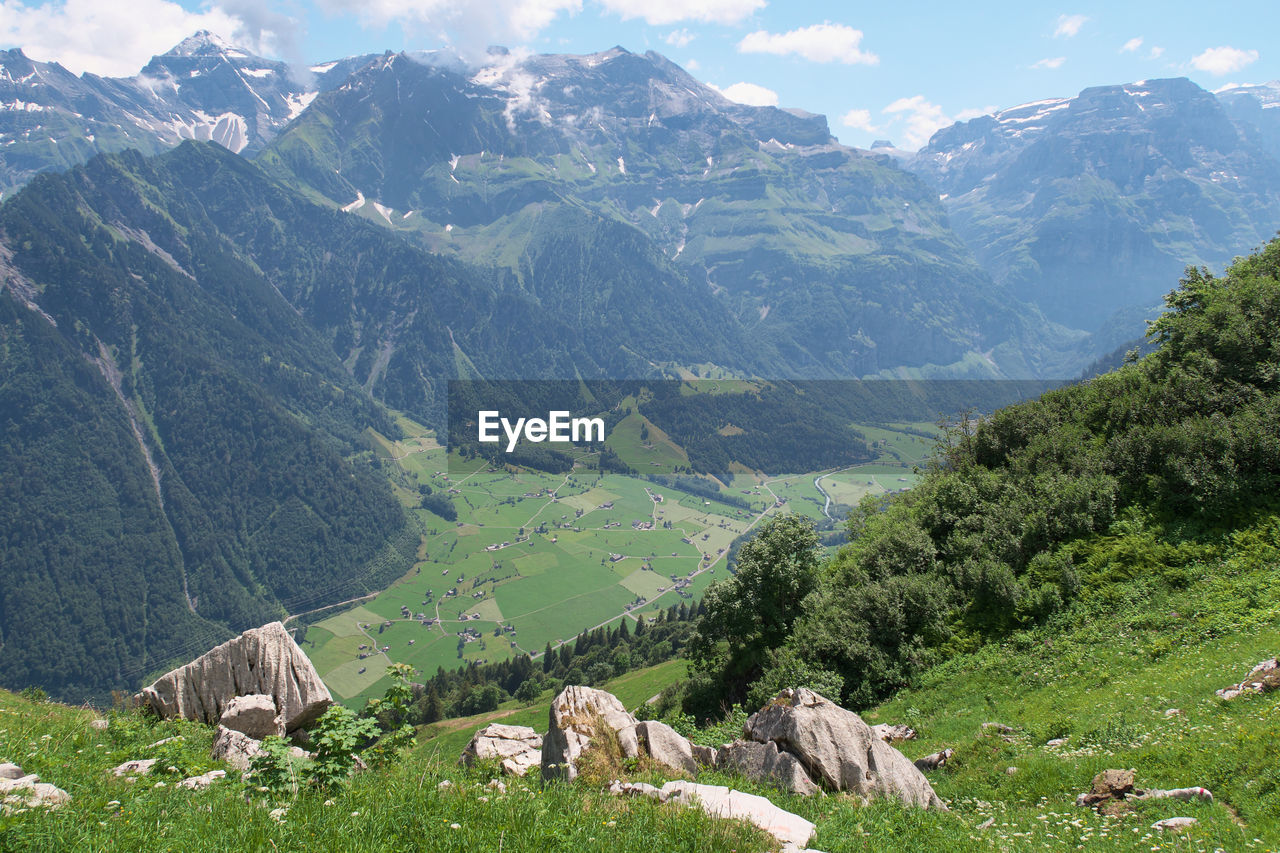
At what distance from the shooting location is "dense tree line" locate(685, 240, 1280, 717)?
24.5m

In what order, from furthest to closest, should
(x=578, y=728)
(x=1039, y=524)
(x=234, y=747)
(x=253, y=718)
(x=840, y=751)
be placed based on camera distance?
(x=1039, y=524) → (x=253, y=718) → (x=578, y=728) → (x=234, y=747) → (x=840, y=751)

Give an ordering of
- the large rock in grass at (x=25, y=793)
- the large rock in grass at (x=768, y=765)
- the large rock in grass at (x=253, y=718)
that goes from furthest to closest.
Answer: the large rock in grass at (x=253, y=718)
the large rock in grass at (x=768, y=765)
the large rock in grass at (x=25, y=793)

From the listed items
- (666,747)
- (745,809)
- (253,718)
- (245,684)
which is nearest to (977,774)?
(745,809)

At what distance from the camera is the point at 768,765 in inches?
599

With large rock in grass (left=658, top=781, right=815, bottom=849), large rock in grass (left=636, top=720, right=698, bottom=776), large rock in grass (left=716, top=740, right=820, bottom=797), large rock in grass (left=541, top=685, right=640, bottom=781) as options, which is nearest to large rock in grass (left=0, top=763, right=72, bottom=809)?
large rock in grass (left=541, top=685, right=640, bottom=781)

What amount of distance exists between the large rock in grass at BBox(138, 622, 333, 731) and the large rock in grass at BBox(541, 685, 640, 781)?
784cm

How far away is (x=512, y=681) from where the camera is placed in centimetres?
12531

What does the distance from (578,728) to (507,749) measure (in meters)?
4.39

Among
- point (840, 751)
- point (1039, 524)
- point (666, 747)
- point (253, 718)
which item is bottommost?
point (666, 747)

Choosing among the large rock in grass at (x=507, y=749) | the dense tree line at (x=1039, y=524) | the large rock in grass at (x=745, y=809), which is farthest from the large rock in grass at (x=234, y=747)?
the dense tree line at (x=1039, y=524)

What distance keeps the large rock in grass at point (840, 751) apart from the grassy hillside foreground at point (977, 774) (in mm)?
1114

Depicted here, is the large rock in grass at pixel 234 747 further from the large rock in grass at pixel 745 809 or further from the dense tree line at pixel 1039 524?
the dense tree line at pixel 1039 524

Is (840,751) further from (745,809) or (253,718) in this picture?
(253,718)

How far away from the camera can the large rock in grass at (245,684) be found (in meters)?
19.3
